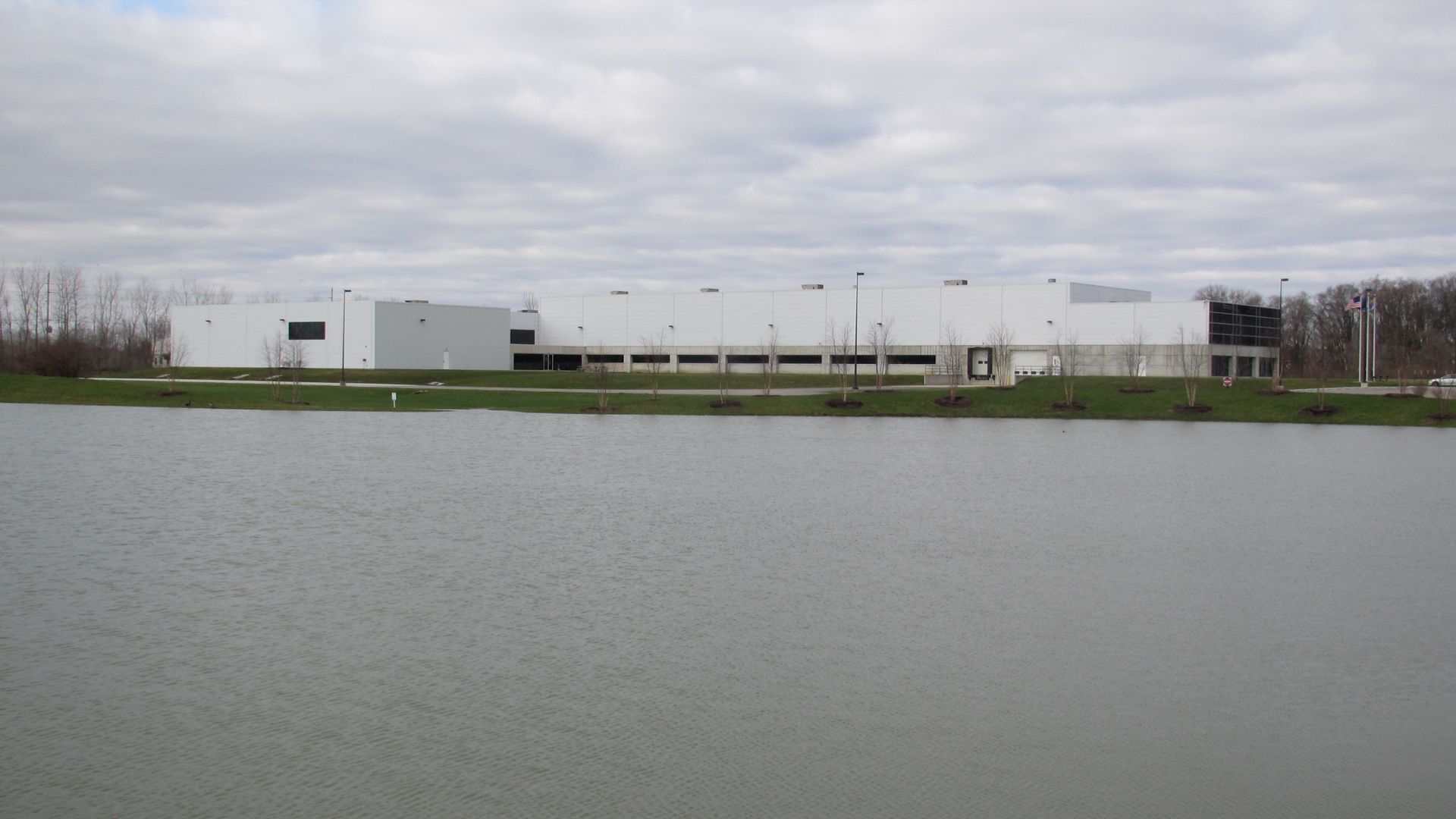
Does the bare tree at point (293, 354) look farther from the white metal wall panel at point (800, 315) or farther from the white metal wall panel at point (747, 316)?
the white metal wall panel at point (800, 315)

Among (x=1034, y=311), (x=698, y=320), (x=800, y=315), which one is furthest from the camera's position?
(x=698, y=320)

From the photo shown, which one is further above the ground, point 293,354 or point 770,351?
point 770,351

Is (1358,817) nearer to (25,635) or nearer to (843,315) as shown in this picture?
(25,635)

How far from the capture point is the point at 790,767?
7.23 metres

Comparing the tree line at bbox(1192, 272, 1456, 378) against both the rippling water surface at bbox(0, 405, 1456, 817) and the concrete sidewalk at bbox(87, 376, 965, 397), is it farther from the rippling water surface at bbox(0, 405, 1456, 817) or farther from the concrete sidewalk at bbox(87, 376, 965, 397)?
the rippling water surface at bbox(0, 405, 1456, 817)

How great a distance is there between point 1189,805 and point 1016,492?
51.1 feet

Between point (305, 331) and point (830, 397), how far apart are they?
4912 centimetres

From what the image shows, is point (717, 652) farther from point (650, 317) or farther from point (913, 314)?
point (650, 317)

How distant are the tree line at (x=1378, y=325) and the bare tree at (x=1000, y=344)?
33.8 metres

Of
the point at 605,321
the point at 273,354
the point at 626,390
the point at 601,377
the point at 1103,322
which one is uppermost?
the point at 605,321

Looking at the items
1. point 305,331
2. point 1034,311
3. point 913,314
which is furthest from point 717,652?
point 305,331

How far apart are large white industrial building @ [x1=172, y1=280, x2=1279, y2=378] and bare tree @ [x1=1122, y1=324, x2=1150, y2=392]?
0.29 meters

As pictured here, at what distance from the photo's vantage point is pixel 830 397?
186ft

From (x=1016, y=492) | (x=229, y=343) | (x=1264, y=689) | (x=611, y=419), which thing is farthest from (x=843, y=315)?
(x=1264, y=689)
